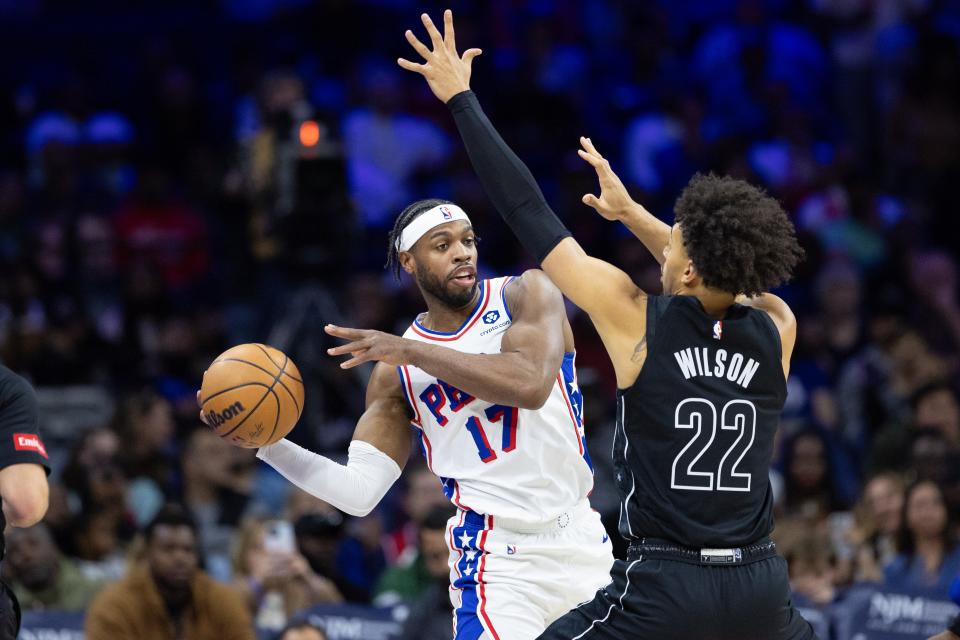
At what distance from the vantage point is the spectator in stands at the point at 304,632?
8508 mm

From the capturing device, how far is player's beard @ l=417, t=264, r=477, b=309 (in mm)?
6312

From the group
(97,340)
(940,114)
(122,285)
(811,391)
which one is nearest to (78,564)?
(97,340)

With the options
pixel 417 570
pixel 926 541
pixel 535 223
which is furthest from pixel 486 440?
pixel 926 541

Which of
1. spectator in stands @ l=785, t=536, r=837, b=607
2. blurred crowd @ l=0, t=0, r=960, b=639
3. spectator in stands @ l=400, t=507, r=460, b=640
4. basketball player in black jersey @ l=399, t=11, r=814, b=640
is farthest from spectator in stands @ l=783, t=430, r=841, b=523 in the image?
basketball player in black jersey @ l=399, t=11, r=814, b=640

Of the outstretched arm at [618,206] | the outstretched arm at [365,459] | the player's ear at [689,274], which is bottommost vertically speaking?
the outstretched arm at [365,459]

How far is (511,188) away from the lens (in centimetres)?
561

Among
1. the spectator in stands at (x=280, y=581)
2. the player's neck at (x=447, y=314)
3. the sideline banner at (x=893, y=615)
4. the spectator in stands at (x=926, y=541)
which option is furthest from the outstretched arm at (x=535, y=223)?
the spectator in stands at (x=926, y=541)

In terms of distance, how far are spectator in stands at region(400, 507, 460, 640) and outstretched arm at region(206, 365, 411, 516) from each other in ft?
8.53

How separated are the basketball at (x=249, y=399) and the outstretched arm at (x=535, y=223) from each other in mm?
1196

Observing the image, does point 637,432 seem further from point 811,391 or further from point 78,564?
point 811,391

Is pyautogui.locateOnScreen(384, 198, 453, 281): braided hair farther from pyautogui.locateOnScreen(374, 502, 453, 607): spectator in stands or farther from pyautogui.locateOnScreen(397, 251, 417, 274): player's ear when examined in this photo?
pyautogui.locateOnScreen(374, 502, 453, 607): spectator in stands

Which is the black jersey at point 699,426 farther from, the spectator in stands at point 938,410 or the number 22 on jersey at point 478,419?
the spectator in stands at point 938,410

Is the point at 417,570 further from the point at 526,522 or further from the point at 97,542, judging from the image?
the point at 526,522

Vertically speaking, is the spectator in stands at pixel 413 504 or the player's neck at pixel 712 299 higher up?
the spectator in stands at pixel 413 504
